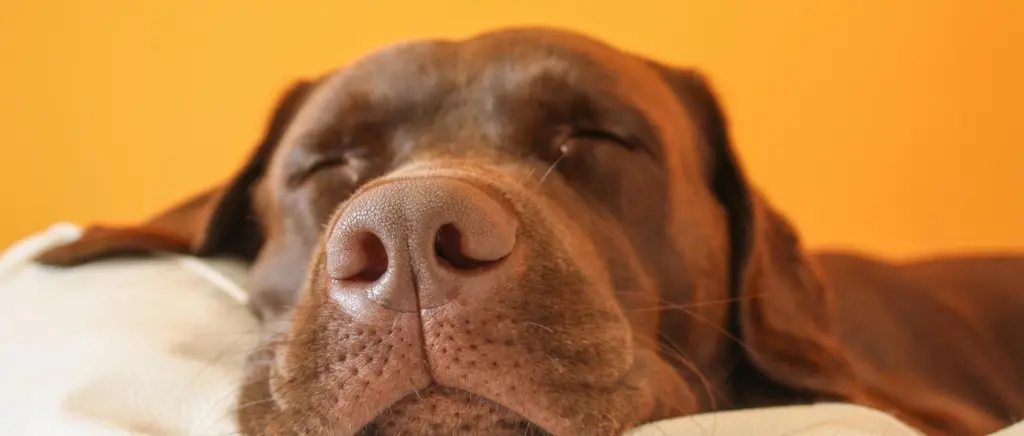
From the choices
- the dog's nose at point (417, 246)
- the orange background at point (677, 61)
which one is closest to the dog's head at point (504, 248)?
the dog's nose at point (417, 246)

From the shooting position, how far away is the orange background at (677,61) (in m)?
2.65

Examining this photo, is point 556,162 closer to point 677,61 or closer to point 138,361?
point 138,361

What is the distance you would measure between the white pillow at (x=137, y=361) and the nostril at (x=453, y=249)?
0.83 feet

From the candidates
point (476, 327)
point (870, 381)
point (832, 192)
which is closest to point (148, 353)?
point (476, 327)

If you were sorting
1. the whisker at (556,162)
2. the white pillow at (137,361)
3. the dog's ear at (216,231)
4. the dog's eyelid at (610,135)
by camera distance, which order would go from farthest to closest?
the dog's ear at (216,231), the dog's eyelid at (610,135), the whisker at (556,162), the white pillow at (137,361)

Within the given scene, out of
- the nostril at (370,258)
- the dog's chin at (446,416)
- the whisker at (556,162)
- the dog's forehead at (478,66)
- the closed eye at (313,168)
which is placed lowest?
the dog's chin at (446,416)

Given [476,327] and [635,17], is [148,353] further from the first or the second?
[635,17]

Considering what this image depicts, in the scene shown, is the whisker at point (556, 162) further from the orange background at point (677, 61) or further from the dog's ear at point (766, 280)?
the orange background at point (677, 61)

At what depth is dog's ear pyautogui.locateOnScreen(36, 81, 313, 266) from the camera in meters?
1.38

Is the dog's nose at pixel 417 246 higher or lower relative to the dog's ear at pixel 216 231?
higher

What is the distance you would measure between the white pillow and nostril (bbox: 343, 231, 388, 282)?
305 mm

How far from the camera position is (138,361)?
3.35 feet

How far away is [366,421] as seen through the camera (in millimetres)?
823

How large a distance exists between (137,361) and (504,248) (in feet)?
1.60
